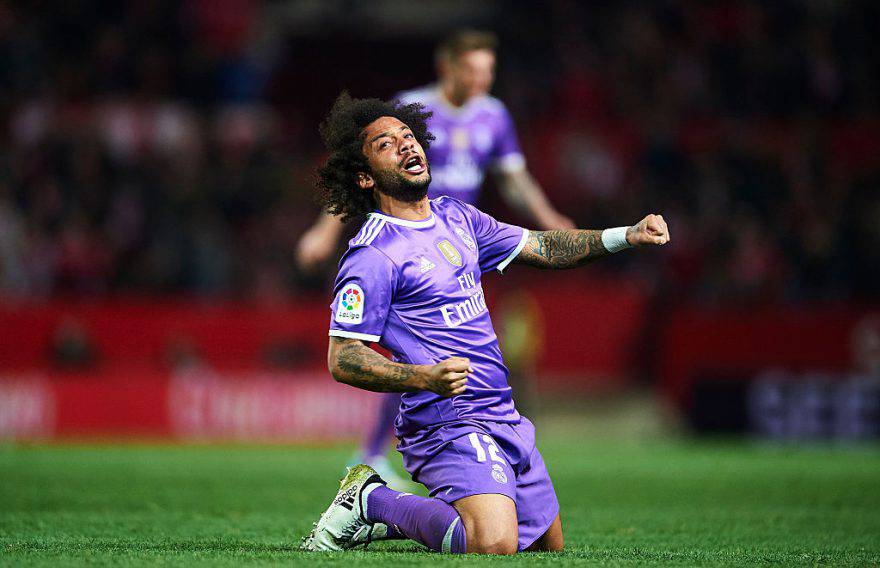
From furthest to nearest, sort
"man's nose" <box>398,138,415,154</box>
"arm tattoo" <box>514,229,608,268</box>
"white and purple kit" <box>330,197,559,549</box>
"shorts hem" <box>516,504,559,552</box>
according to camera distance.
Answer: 1. "arm tattoo" <box>514,229,608,268</box>
2. "man's nose" <box>398,138,415,154</box>
3. "shorts hem" <box>516,504,559,552</box>
4. "white and purple kit" <box>330,197,559,549</box>

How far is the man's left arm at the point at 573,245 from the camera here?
593 centimetres

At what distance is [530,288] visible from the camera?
57.3 feet

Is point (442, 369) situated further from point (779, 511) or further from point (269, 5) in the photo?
point (269, 5)

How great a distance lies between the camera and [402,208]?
5.84 metres

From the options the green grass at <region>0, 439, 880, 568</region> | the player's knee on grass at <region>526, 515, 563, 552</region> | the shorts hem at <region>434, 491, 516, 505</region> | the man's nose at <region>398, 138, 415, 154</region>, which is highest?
the man's nose at <region>398, 138, 415, 154</region>

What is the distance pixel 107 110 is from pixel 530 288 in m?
6.41

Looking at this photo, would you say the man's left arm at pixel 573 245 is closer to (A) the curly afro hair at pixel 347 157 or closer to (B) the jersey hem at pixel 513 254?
(B) the jersey hem at pixel 513 254

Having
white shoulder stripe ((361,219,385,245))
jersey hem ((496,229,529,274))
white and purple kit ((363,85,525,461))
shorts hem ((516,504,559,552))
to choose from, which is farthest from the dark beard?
white and purple kit ((363,85,525,461))

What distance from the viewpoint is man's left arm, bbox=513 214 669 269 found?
593 cm

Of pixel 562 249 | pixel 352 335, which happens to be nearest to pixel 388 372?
pixel 352 335

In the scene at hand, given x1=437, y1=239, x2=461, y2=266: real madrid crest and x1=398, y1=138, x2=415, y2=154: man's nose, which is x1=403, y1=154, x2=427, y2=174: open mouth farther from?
x1=437, y1=239, x2=461, y2=266: real madrid crest

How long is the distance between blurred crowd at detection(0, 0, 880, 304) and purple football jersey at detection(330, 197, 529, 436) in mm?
11254

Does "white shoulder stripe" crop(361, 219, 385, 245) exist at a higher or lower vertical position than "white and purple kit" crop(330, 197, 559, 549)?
higher

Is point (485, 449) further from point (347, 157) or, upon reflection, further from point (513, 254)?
point (347, 157)
